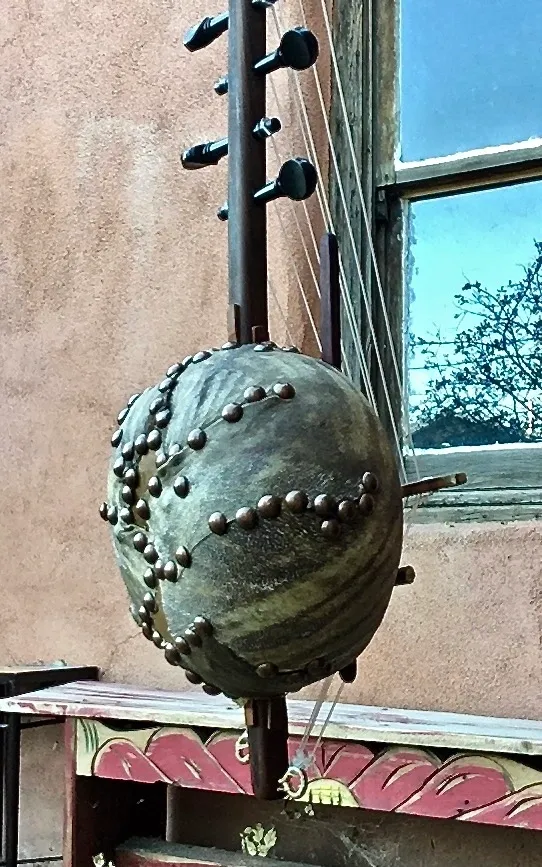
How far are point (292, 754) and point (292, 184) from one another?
2.37ft

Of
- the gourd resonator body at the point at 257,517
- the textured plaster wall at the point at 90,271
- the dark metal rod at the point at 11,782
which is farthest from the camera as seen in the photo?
the textured plaster wall at the point at 90,271

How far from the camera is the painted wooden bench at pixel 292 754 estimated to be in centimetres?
106

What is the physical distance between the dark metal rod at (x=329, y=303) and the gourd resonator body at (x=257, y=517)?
0.06 metres

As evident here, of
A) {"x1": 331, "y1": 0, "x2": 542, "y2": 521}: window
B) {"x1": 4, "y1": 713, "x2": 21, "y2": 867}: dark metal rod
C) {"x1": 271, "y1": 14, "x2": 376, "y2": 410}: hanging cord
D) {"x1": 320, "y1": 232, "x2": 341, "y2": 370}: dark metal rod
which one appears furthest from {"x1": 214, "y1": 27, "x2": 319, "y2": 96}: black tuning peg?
{"x1": 4, "y1": 713, "x2": 21, "y2": 867}: dark metal rod

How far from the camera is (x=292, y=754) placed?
→ 1.16m

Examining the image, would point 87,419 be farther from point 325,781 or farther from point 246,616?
point 246,616

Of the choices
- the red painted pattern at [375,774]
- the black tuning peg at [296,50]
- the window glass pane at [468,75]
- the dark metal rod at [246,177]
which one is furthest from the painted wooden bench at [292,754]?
the window glass pane at [468,75]

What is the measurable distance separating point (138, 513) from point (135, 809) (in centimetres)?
99

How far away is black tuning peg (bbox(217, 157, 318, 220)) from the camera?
663mm

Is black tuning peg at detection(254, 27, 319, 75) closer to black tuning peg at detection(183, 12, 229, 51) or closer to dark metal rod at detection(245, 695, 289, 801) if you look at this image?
black tuning peg at detection(183, 12, 229, 51)

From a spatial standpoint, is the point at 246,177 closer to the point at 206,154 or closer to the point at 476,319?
the point at 206,154

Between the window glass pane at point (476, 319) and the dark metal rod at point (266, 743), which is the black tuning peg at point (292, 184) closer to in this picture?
the dark metal rod at point (266, 743)

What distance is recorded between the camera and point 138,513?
0.61 m

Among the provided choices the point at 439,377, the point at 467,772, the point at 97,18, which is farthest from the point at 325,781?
the point at 97,18
